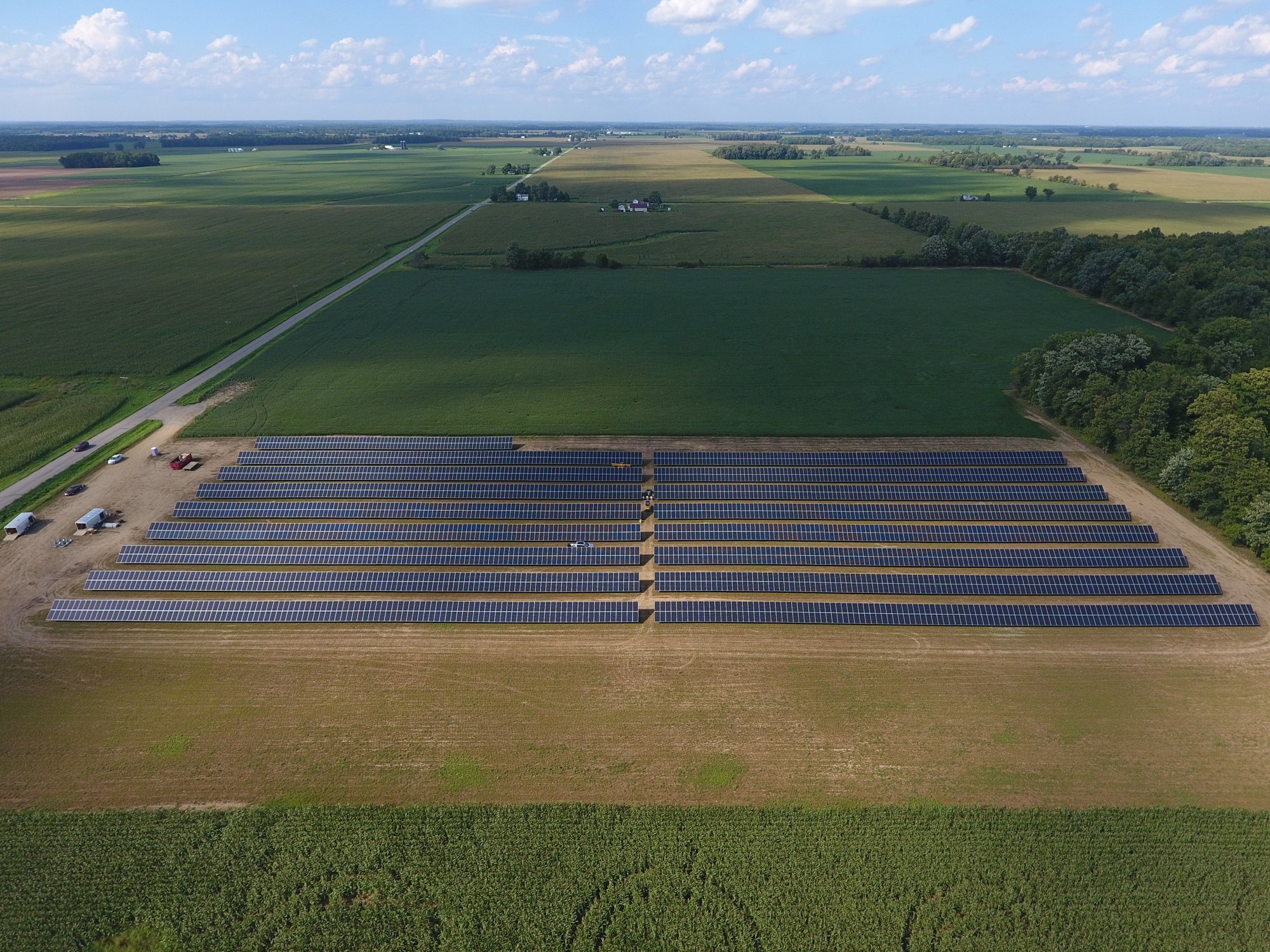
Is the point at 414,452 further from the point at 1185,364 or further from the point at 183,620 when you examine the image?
the point at 1185,364

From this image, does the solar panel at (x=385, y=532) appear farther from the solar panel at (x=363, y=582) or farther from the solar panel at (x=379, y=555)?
the solar panel at (x=363, y=582)

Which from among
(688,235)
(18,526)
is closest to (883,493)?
(18,526)

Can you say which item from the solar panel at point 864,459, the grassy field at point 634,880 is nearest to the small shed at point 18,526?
the grassy field at point 634,880

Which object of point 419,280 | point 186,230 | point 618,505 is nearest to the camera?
point 618,505

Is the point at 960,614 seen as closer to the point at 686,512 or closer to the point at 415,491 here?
the point at 686,512

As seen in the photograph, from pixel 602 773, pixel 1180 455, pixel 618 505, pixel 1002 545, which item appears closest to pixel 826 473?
pixel 1002 545

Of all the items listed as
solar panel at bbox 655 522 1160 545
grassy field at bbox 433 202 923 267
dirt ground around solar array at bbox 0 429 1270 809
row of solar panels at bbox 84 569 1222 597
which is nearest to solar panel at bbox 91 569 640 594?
row of solar panels at bbox 84 569 1222 597
